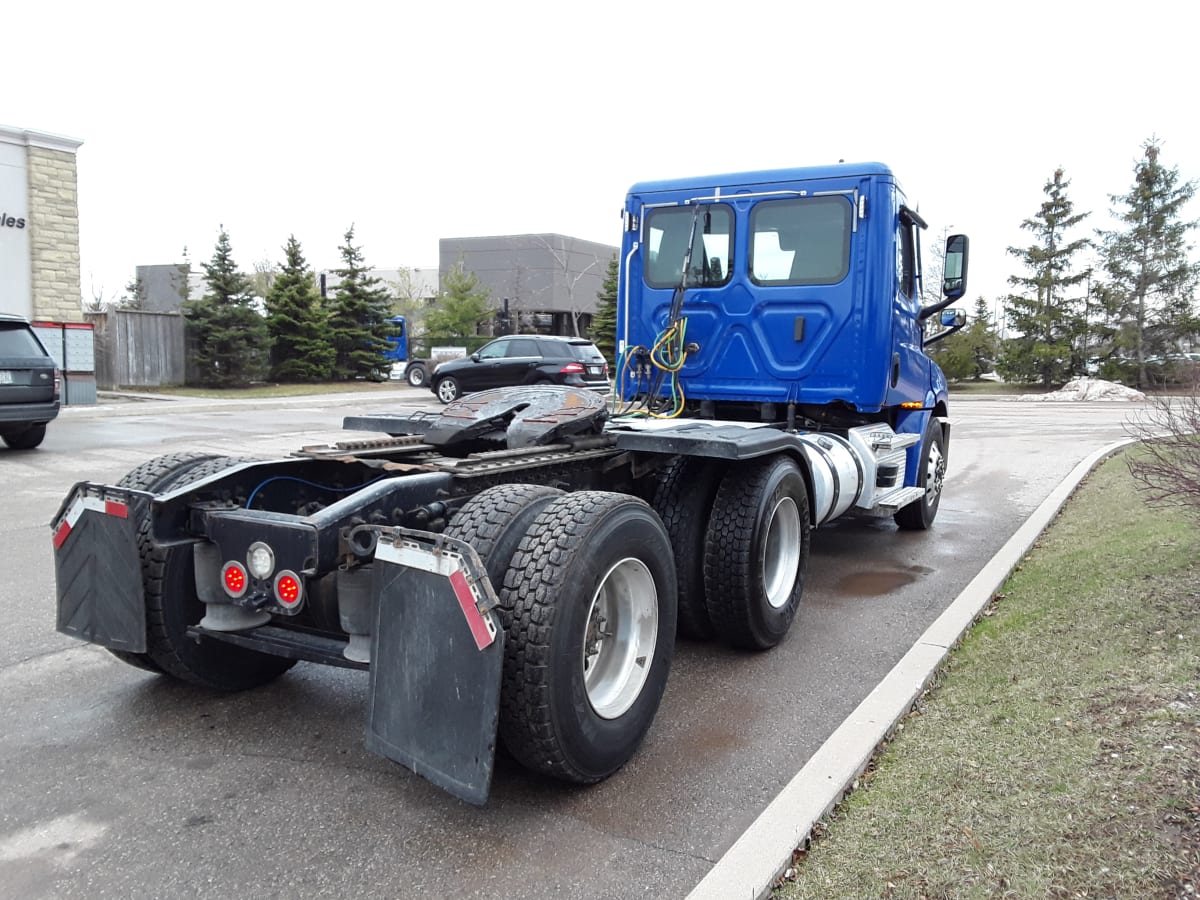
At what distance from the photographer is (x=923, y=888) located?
8.46ft

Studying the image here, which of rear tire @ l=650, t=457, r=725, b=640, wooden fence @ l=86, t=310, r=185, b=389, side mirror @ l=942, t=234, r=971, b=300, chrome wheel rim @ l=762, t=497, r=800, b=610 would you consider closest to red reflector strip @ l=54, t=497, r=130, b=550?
rear tire @ l=650, t=457, r=725, b=640

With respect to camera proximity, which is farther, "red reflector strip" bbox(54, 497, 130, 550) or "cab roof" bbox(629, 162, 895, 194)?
"cab roof" bbox(629, 162, 895, 194)

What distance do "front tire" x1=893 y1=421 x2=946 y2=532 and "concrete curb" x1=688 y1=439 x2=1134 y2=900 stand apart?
2362 mm

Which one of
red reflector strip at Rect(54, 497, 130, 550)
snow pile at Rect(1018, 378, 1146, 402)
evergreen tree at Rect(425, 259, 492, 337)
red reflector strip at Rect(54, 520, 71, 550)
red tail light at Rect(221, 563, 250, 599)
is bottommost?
red tail light at Rect(221, 563, 250, 599)

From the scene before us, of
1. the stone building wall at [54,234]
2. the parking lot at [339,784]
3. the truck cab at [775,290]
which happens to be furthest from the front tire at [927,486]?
the stone building wall at [54,234]

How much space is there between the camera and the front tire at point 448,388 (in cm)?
2444

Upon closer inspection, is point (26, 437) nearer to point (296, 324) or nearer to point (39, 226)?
point (39, 226)

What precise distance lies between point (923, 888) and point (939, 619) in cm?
282

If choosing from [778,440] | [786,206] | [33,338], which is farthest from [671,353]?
[33,338]

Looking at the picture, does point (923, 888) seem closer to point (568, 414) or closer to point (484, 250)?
point (568, 414)

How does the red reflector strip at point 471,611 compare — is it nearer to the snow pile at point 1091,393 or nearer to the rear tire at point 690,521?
the rear tire at point 690,521

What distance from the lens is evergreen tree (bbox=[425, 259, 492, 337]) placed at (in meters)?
45.0

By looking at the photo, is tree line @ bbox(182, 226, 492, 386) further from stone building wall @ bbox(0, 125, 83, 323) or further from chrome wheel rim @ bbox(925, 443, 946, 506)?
chrome wheel rim @ bbox(925, 443, 946, 506)

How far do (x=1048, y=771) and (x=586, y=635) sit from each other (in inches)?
66.2
